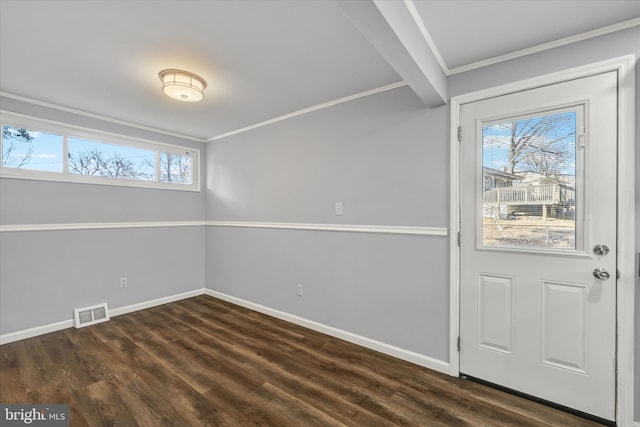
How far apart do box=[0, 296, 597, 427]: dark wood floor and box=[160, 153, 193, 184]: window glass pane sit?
213 centimetres

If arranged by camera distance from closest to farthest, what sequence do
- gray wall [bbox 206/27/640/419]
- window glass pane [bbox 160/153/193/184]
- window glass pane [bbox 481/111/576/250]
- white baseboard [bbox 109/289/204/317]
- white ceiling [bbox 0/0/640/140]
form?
white ceiling [bbox 0/0/640/140] < window glass pane [bbox 481/111/576/250] < gray wall [bbox 206/27/640/419] < white baseboard [bbox 109/289/204/317] < window glass pane [bbox 160/153/193/184]

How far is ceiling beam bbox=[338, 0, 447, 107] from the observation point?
1.26 meters

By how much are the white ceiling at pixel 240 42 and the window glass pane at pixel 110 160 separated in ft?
2.04

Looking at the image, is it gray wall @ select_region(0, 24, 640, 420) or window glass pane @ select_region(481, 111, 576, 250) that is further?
gray wall @ select_region(0, 24, 640, 420)

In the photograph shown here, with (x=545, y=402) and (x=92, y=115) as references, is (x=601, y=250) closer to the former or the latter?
(x=545, y=402)

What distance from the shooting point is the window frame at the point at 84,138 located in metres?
2.87

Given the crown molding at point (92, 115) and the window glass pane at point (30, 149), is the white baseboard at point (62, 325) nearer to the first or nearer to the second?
the window glass pane at point (30, 149)

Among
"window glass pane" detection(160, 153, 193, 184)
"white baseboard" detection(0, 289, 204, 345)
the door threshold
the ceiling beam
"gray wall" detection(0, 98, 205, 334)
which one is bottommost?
the door threshold

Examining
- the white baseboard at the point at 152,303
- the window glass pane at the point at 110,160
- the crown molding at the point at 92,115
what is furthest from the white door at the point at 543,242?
the window glass pane at the point at 110,160

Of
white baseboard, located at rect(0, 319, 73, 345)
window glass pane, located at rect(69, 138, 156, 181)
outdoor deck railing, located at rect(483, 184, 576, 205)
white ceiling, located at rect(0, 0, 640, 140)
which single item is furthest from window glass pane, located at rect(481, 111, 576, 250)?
white baseboard, located at rect(0, 319, 73, 345)

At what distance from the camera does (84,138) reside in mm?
3346

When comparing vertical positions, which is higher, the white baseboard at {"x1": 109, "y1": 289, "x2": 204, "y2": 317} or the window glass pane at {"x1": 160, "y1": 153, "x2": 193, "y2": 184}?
the window glass pane at {"x1": 160, "y1": 153, "x2": 193, "y2": 184}

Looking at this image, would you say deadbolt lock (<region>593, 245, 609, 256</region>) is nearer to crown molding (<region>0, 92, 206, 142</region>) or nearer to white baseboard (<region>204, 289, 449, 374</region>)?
white baseboard (<region>204, 289, 449, 374</region>)

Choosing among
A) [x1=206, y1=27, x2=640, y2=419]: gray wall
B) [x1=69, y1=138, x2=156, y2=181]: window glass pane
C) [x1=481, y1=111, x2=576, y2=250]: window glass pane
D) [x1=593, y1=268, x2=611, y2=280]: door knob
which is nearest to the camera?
[x1=593, y1=268, x2=611, y2=280]: door knob
